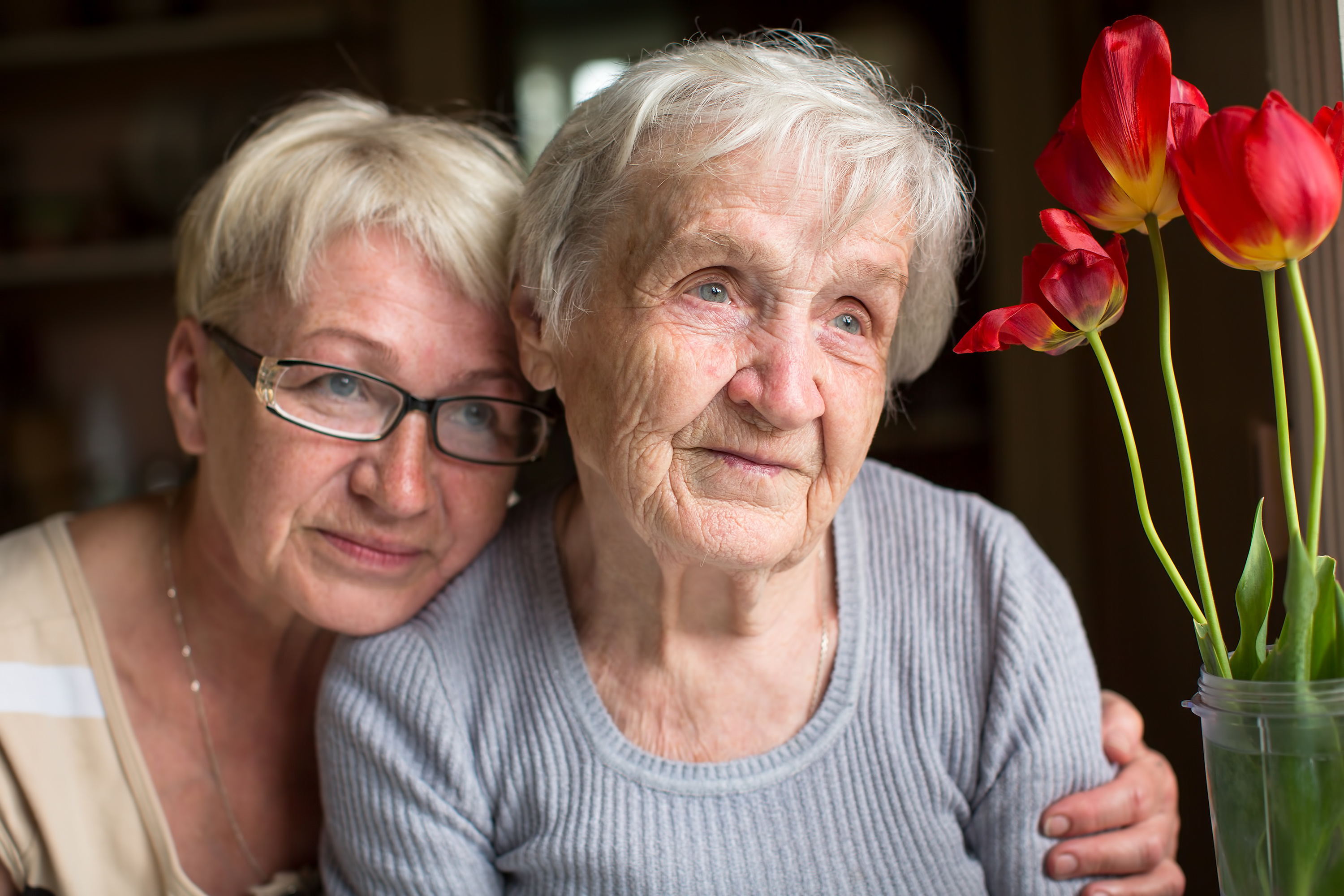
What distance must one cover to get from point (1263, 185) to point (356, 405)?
88cm

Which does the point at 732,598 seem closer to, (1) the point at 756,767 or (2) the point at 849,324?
(1) the point at 756,767

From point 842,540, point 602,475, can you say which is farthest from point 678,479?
point 842,540

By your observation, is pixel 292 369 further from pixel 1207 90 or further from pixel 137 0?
pixel 137 0

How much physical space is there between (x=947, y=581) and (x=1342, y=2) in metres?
0.63

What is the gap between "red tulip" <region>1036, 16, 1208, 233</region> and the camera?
708 millimetres

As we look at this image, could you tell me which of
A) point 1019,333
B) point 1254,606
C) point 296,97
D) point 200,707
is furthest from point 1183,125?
point 296,97

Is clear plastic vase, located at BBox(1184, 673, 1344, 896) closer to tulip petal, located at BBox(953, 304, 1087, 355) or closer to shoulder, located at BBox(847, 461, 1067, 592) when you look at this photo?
tulip petal, located at BBox(953, 304, 1087, 355)

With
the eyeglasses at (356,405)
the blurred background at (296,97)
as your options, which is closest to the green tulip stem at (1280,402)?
the eyeglasses at (356,405)

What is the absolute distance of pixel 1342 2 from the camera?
0.95 meters

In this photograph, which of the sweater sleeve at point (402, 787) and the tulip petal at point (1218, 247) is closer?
the tulip petal at point (1218, 247)

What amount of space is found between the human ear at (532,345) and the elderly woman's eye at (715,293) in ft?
0.66

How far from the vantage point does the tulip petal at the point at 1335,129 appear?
690mm

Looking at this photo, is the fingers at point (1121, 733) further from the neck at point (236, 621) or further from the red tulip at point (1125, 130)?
the neck at point (236, 621)

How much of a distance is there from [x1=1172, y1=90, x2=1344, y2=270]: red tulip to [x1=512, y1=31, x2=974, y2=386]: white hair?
0.32 metres
